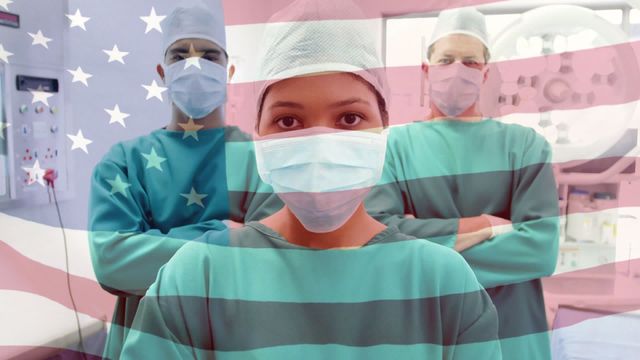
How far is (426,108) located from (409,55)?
74mm

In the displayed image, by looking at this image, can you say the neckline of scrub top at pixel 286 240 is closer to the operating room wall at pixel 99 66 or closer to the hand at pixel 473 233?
the hand at pixel 473 233

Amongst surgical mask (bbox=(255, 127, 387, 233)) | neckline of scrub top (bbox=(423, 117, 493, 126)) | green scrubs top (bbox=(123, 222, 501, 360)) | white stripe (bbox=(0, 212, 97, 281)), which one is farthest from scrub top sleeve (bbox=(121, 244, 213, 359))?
neckline of scrub top (bbox=(423, 117, 493, 126))

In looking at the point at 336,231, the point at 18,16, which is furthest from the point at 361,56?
the point at 18,16

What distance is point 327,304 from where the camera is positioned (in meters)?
0.69

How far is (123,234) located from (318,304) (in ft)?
0.96

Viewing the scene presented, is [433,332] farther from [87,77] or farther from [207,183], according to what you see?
[87,77]

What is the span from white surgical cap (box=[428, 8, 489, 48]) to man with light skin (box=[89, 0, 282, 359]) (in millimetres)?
Answer: 279

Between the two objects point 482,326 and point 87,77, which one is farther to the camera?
point 87,77

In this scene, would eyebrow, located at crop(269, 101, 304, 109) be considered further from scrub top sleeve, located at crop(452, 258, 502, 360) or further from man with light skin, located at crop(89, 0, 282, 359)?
scrub top sleeve, located at crop(452, 258, 502, 360)

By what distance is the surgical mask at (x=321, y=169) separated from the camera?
0.62m

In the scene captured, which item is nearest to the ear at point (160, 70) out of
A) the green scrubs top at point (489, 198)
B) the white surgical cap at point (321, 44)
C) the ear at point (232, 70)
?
the ear at point (232, 70)

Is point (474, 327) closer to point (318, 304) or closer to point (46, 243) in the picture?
point (318, 304)

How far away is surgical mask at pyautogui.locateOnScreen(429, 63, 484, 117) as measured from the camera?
698 millimetres

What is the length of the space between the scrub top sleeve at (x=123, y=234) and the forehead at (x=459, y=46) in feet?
1.21
